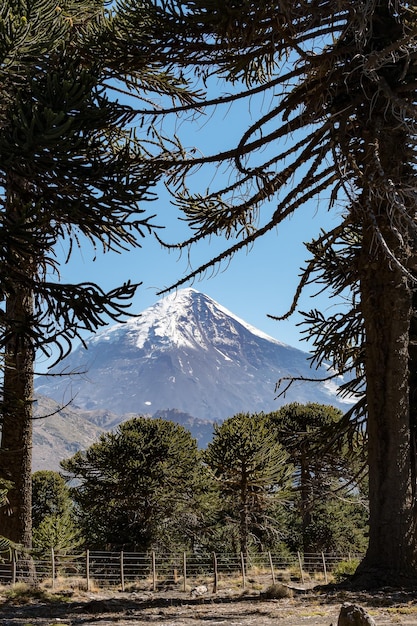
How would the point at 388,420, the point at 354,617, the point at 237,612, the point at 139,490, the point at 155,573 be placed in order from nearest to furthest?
1. the point at 354,617
2. the point at 237,612
3. the point at 388,420
4. the point at 155,573
5. the point at 139,490

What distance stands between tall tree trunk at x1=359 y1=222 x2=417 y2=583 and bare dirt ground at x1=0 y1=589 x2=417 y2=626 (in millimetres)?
647

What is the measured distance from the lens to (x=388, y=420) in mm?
6652

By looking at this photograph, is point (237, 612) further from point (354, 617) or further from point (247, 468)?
point (247, 468)

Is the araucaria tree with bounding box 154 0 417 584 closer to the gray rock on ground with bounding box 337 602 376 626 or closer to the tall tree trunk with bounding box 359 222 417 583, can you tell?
the tall tree trunk with bounding box 359 222 417 583

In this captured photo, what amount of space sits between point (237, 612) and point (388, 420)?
260 centimetres

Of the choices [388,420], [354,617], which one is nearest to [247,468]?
[388,420]

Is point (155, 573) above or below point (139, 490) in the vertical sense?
below

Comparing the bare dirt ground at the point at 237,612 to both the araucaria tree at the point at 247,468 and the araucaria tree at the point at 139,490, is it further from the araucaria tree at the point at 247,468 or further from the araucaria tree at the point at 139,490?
the araucaria tree at the point at 139,490

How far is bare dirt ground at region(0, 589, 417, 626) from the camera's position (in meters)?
4.60

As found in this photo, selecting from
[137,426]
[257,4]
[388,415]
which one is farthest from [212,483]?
[257,4]

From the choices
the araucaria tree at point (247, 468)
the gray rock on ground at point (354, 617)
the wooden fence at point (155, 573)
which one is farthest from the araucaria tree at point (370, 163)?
the araucaria tree at point (247, 468)

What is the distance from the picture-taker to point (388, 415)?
21.9ft

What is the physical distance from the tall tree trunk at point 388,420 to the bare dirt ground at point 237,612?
25.5 inches

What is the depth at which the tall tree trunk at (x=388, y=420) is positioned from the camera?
631 centimetres
